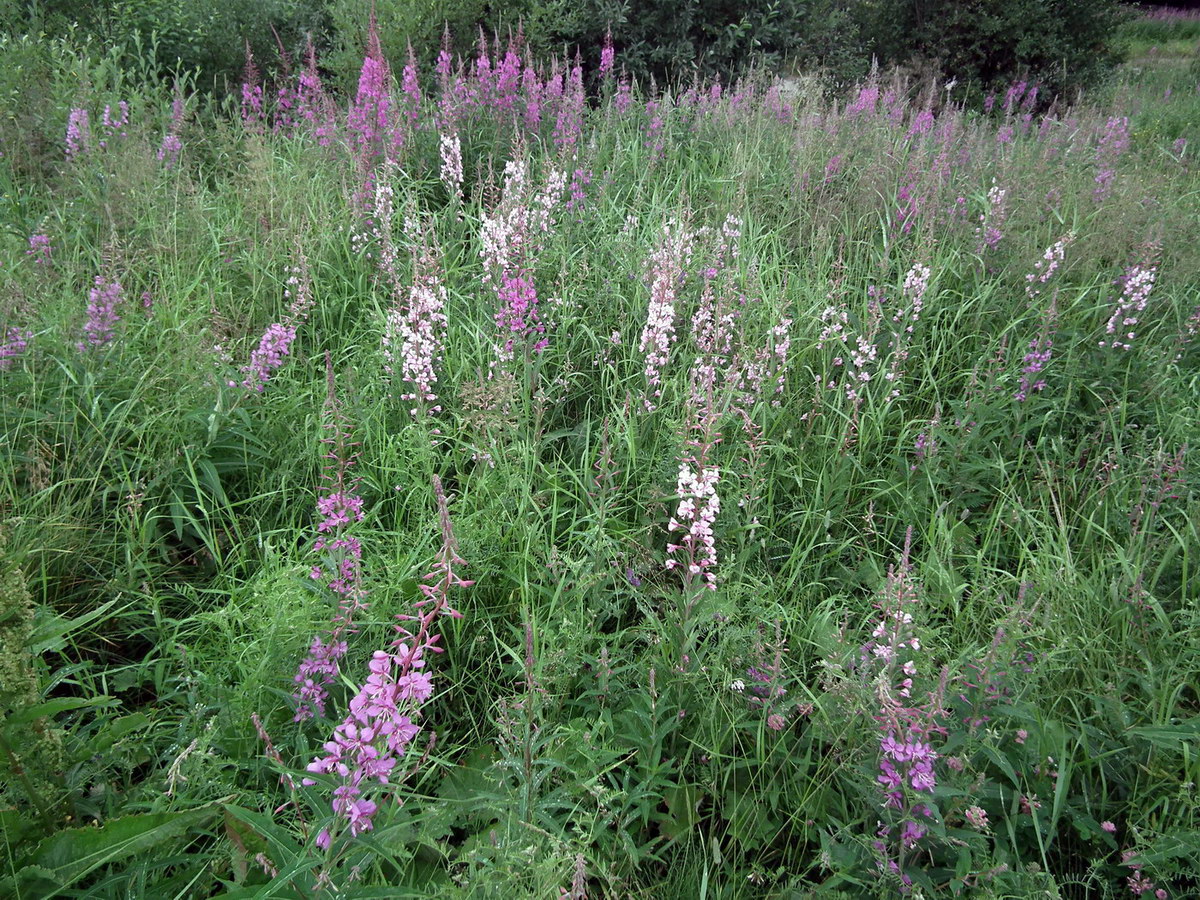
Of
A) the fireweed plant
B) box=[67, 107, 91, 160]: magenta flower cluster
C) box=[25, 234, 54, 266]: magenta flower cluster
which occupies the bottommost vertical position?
the fireweed plant

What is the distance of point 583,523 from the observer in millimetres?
2826

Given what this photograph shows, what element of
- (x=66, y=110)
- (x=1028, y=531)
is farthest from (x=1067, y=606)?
(x=66, y=110)

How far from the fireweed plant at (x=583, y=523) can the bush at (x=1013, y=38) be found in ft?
15.7

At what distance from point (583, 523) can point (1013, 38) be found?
30.6ft

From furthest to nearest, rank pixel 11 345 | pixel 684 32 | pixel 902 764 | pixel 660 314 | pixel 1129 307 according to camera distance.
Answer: pixel 684 32 < pixel 1129 307 < pixel 660 314 < pixel 11 345 < pixel 902 764

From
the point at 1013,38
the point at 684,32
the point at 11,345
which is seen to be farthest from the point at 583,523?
the point at 1013,38

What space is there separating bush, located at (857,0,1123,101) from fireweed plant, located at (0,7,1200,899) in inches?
188

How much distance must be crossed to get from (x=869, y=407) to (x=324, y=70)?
821 cm

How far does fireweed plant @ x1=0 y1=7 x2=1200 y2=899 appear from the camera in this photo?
170cm

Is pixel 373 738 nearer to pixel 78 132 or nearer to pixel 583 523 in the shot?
pixel 583 523

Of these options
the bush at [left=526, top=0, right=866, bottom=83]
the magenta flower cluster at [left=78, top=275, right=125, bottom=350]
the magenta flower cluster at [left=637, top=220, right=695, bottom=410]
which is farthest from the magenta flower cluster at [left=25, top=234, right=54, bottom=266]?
the bush at [left=526, top=0, right=866, bottom=83]

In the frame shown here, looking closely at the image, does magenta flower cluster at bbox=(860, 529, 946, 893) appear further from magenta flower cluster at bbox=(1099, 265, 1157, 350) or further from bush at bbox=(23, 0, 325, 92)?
bush at bbox=(23, 0, 325, 92)

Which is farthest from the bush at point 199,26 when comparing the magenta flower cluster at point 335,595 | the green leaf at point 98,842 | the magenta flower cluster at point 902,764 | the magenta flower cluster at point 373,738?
the magenta flower cluster at point 902,764

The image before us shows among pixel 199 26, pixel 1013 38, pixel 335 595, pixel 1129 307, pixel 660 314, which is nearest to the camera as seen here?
pixel 335 595
